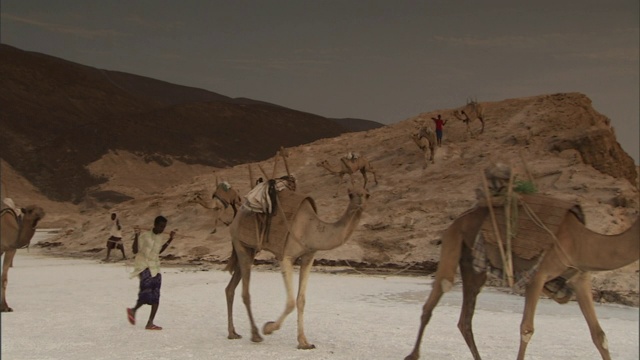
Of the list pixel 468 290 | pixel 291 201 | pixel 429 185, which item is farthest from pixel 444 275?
pixel 429 185

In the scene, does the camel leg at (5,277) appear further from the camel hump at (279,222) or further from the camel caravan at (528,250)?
the camel caravan at (528,250)

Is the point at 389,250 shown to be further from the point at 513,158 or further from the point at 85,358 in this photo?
the point at 85,358

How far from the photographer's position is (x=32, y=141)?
93.7 metres

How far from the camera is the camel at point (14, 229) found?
538 inches

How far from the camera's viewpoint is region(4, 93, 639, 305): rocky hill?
2159 centimetres

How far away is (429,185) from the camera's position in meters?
27.6

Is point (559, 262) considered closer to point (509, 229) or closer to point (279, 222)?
point (509, 229)

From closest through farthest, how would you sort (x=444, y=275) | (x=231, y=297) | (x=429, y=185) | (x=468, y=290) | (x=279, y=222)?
(x=444, y=275), (x=468, y=290), (x=279, y=222), (x=231, y=297), (x=429, y=185)

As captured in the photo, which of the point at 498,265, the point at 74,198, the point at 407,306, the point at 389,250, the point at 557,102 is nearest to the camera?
the point at 498,265

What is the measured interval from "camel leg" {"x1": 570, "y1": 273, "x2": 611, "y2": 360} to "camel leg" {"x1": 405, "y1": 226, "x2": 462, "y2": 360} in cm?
130

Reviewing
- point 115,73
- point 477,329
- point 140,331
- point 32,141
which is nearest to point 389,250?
point 477,329

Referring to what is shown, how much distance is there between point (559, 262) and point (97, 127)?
93.0 m

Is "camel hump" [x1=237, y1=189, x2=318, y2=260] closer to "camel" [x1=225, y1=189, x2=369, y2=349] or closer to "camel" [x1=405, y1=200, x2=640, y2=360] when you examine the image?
"camel" [x1=225, y1=189, x2=369, y2=349]

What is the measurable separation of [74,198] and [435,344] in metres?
75.3
